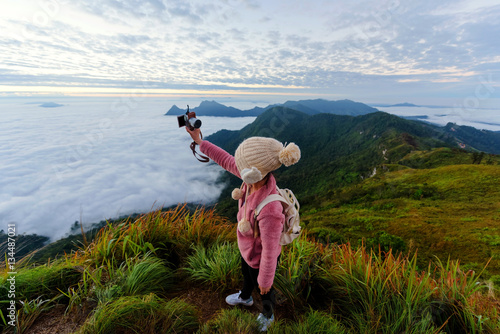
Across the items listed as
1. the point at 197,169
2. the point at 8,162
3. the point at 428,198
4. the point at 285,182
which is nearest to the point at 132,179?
the point at 197,169

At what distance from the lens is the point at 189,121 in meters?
2.38

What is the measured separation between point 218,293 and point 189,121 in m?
2.17

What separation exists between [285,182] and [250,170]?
260ft

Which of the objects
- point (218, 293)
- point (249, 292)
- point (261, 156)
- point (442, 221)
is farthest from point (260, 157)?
point (442, 221)

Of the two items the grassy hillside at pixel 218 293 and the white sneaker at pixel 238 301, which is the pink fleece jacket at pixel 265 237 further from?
the white sneaker at pixel 238 301

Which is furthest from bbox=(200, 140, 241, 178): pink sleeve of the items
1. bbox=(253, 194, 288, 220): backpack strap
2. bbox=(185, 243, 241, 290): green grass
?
bbox=(185, 243, 241, 290): green grass

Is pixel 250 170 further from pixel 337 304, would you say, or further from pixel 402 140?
pixel 402 140

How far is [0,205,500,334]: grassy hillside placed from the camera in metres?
2.07

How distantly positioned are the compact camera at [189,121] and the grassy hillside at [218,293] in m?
1.76

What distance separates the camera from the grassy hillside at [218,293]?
207 centimetres

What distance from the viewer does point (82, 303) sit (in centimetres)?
245

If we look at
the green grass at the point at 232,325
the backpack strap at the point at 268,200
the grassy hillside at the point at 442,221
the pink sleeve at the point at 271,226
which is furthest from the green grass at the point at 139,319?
the grassy hillside at the point at 442,221

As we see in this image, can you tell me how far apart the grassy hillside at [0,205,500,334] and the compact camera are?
5.78ft

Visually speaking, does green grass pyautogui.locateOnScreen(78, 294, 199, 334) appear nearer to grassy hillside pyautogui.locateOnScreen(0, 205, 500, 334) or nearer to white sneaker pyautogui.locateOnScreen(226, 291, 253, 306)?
grassy hillside pyautogui.locateOnScreen(0, 205, 500, 334)
